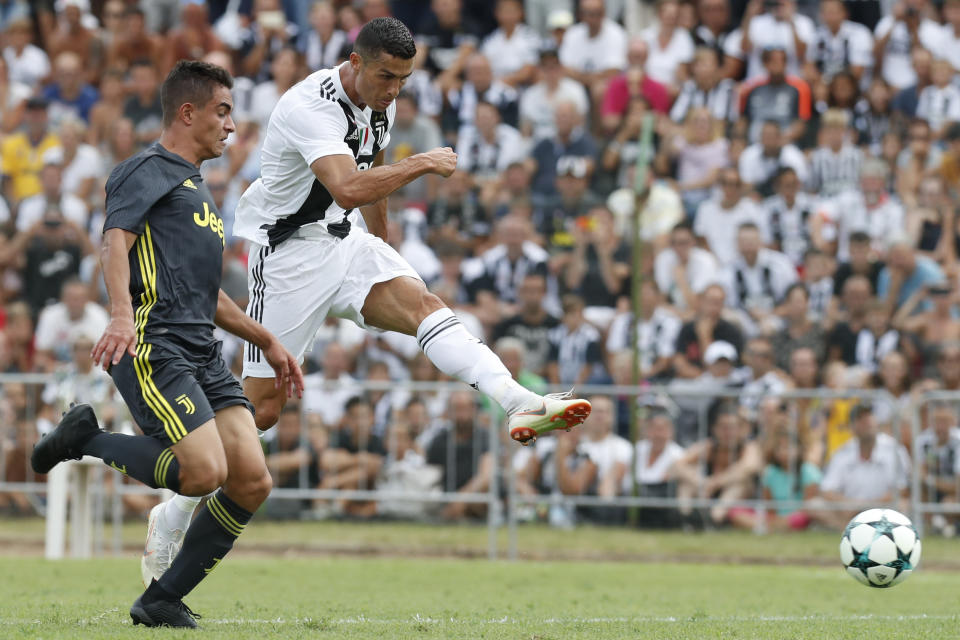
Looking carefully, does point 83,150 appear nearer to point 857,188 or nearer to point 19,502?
point 19,502

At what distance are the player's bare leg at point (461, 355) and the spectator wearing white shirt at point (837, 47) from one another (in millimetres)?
11685

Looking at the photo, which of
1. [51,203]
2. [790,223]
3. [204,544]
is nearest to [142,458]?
[204,544]

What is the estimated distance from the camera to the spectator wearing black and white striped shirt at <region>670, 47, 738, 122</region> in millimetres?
17984

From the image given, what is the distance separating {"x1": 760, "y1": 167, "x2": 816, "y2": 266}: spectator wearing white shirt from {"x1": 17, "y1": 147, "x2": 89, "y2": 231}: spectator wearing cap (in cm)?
850

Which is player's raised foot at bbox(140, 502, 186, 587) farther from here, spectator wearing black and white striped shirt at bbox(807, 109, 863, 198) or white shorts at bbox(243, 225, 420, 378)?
spectator wearing black and white striped shirt at bbox(807, 109, 863, 198)

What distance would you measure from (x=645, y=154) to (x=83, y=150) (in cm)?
769

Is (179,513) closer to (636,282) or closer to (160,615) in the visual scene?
(160,615)

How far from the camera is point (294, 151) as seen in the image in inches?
322

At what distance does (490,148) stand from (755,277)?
4.05m

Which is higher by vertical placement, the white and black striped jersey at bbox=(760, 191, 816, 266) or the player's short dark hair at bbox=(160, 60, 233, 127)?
the white and black striped jersey at bbox=(760, 191, 816, 266)

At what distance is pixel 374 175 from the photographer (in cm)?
751

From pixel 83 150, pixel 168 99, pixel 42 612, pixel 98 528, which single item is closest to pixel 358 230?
pixel 168 99

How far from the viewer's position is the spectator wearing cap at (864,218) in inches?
640

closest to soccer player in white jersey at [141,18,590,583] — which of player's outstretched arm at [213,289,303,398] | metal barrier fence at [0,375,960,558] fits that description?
player's outstretched arm at [213,289,303,398]
